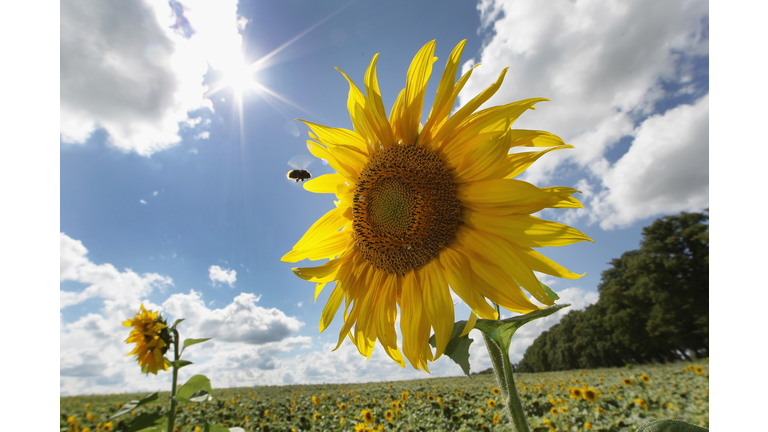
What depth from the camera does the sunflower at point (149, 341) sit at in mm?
→ 3365

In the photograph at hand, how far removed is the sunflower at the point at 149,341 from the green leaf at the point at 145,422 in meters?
1.15

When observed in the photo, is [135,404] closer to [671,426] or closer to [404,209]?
[404,209]

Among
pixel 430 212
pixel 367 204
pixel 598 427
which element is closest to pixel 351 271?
pixel 367 204

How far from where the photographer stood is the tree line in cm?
2173

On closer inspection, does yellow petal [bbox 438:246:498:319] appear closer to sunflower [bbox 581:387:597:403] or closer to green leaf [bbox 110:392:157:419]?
green leaf [bbox 110:392:157:419]

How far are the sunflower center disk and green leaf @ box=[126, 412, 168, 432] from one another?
2006 millimetres

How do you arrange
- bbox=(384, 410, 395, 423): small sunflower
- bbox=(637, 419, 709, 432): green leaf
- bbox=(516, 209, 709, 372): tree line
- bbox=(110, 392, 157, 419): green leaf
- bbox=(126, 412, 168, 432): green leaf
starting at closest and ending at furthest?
bbox=(637, 419, 709, 432): green leaf
bbox=(126, 412, 168, 432): green leaf
bbox=(110, 392, 157, 419): green leaf
bbox=(384, 410, 395, 423): small sunflower
bbox=(516, 209, 709, 372): tree line

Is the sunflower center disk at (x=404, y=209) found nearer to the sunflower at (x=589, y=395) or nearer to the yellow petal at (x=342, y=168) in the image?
the yellow petal at (x=342, y=168)

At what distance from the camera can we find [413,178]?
125 centimetres

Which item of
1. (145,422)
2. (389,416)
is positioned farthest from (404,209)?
(389,416)

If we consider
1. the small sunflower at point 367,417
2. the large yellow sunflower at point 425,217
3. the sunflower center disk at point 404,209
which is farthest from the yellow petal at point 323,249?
the small sunflower at point 367,417

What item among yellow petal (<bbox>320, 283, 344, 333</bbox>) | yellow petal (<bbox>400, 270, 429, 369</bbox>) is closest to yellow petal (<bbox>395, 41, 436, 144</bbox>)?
yellow petal (<bbox>400, 270, 429, 369</bbox>)

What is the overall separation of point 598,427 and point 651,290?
23926mm
